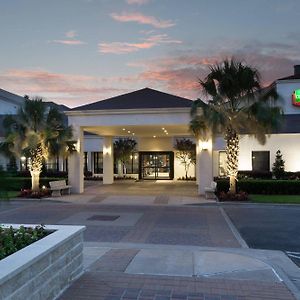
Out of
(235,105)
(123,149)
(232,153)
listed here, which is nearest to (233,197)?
(232,153)

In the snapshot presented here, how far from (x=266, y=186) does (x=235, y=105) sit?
5.50 meters

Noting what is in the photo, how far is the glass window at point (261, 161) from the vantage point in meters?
30.4

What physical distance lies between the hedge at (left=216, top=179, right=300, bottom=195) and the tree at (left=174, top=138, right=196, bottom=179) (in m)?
12.7

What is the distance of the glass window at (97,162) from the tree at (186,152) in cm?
797

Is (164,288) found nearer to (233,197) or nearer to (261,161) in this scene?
(233,197)

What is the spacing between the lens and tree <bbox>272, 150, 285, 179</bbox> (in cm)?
2855

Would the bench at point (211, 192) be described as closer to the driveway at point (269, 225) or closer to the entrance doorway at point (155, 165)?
the driveway at point (269, 225)

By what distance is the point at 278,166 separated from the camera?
2909 cm

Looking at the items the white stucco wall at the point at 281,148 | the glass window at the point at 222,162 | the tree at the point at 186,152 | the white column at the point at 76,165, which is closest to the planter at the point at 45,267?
the white column at the point at 76,165

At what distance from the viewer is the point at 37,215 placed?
15.2m

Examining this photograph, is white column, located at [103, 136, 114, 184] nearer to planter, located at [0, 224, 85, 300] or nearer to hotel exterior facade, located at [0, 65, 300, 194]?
hotel exterior facade, located at [0, 65, 300, 194]

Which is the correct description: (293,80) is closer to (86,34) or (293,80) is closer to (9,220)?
(86,34)

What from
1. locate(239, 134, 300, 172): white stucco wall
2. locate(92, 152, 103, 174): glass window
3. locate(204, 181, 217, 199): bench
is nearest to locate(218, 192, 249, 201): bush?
locate(204, 181, 217, 199): bench

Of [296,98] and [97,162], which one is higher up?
[296,98]
